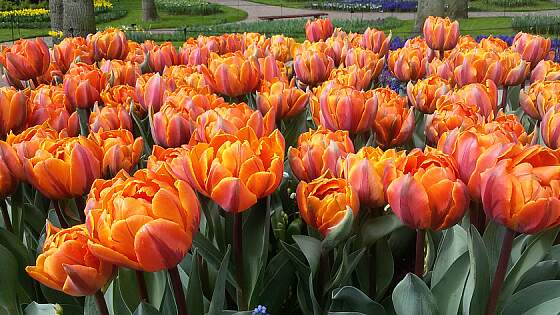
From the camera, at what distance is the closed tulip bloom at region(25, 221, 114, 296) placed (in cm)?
107

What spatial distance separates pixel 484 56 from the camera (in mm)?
2279

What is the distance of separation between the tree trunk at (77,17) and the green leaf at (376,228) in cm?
682

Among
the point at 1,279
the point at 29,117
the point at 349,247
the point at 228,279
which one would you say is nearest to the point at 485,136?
the point at 349,247

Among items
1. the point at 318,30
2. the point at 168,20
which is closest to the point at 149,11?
the point at 168,20

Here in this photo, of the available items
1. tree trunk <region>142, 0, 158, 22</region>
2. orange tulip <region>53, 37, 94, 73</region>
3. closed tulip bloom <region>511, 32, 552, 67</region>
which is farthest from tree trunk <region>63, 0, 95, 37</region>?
tree trunk <region>142, 0, 158, 22</region>

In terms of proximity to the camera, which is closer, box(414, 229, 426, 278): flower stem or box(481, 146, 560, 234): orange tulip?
box(481, 146, 560, 234): orange tulip

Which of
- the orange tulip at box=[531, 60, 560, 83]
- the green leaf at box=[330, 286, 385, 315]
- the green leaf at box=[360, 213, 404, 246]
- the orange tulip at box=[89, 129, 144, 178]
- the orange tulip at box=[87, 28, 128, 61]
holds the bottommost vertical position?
the green leaf at box=[330, 286, 385, 315]

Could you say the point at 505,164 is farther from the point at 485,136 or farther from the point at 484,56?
the point at 484,56

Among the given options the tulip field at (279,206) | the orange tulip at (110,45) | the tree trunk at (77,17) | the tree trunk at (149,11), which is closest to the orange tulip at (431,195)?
the tulip field at (279,206)

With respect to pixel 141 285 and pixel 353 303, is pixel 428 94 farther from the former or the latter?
pixel 141 285

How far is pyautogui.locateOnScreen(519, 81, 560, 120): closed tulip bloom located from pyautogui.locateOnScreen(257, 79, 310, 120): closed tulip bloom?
67cm

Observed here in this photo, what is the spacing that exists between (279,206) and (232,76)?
23.3 inches

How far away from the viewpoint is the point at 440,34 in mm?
2943

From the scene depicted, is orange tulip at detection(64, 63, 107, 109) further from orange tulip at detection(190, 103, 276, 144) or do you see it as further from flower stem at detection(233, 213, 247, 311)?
flower stem at detection(233, 213, 247, 311)
